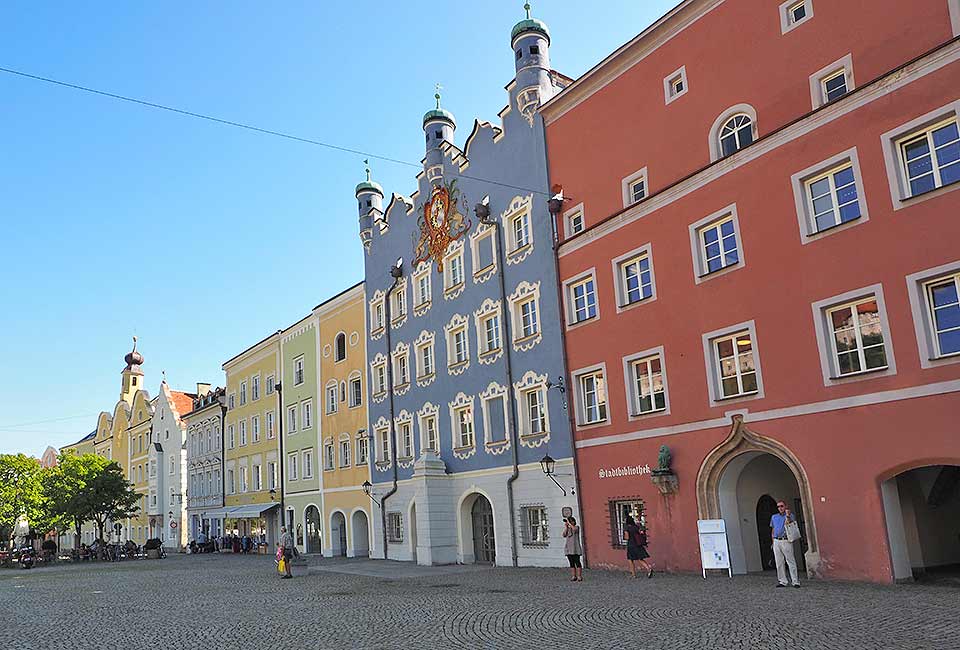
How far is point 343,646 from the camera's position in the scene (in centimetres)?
1211

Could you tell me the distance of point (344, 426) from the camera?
40.1 metres

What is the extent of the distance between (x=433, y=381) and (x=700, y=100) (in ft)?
51.5

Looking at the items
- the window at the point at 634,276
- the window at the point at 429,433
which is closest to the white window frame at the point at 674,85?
the window at the point at 634,276

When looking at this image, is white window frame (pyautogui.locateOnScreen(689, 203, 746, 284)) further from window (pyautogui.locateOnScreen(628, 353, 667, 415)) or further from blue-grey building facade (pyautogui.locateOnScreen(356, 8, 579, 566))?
blue-grey building facade (pyautogui.locateOnScreen(356, 8, 579, 566))

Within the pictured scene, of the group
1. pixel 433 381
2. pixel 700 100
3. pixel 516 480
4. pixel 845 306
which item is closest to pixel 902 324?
pixel 845 306

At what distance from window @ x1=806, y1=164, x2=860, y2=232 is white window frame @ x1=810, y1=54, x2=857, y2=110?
161cm

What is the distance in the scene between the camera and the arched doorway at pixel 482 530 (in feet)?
97.2

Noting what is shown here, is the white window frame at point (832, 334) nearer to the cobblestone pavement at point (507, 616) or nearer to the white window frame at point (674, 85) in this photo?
the cobblestone pavement at point (507, 616)

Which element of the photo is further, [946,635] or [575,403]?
[575,403]

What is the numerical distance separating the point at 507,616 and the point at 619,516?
906 cm

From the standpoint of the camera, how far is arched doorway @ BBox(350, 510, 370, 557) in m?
38.8

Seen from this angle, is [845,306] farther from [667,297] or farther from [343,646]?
[343,646]

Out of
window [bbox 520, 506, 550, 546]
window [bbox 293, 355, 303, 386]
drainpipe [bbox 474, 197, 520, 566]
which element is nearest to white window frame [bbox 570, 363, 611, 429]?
drainpipe [bbox 474, 197, 520, 566]

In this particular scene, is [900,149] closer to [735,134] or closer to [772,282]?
[772,282]
